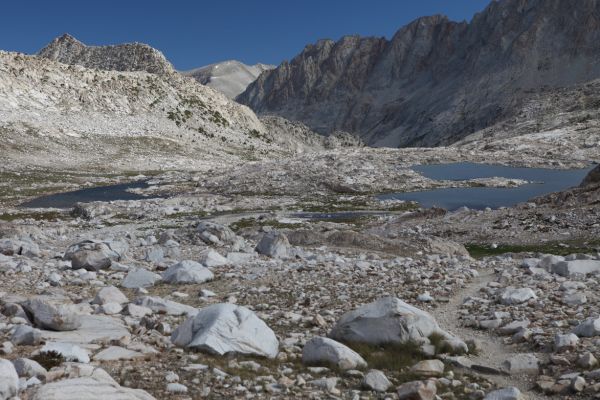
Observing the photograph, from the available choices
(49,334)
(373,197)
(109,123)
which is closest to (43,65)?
(109,123)

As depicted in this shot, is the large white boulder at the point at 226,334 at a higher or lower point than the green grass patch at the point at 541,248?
higher

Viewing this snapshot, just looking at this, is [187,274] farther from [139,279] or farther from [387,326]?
[387,326]

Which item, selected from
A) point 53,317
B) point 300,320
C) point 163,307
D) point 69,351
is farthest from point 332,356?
point 53,317

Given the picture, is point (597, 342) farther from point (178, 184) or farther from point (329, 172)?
point (178, 184)

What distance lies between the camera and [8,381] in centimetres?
809

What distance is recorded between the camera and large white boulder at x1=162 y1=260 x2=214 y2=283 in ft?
65.0

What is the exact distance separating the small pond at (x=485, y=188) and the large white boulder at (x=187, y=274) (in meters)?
52.0

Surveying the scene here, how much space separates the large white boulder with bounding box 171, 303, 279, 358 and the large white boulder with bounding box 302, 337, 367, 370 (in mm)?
865

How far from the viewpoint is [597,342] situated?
1155cm

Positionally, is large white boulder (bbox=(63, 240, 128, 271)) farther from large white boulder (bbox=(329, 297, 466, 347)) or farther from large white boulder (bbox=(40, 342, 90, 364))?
large white boulder (bbox=(329, 297, 466, 347))

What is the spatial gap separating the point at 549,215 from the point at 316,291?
26480 mm

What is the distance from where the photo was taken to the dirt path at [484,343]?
10.5 m

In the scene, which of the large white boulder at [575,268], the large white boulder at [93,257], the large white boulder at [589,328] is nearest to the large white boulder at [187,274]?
the large white boulder at [93,257]

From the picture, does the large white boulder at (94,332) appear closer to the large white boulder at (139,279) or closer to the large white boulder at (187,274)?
the large white boulder at (139,279)
